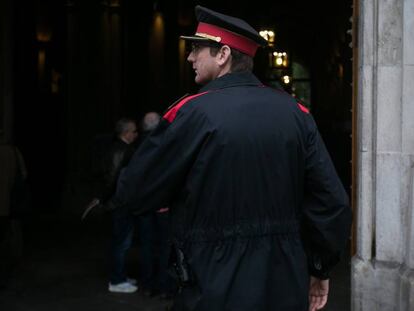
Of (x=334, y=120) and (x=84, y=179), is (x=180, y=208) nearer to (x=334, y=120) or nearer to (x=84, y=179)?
(x=84, y=179)

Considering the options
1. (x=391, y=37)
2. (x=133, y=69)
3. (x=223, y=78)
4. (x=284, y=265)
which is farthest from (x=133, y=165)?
(x=133, y=69)

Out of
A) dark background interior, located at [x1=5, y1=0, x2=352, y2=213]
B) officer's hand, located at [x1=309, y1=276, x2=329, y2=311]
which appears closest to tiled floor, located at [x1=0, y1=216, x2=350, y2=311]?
dark background interior, located at [x1=5, y1=0, x2=352, y2=213]

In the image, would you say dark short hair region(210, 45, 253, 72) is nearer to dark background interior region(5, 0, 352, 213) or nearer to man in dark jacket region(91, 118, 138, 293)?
man in dark jacket region(91, 118, 138, 293)

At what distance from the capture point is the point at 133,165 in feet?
10.3

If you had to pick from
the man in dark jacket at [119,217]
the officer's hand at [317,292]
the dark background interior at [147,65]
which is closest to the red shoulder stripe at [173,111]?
the officer's hand at [317,292]

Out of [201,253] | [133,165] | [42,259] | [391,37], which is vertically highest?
[391,37]

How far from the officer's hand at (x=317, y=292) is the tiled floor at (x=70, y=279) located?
12.7 ft

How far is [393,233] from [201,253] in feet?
12.1

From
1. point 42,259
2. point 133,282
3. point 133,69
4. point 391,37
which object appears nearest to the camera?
point 391,37

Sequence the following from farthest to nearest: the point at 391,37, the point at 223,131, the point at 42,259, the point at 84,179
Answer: the point at 84,179 < the point at 42,259 < the point at 391,37 < the point at 223,131

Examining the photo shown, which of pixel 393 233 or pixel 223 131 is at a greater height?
pixel 223 131

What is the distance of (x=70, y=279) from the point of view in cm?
850

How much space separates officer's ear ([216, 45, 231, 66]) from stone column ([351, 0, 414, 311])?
3.33 metres

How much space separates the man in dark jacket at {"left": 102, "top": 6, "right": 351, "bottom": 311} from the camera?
3.04 meters
